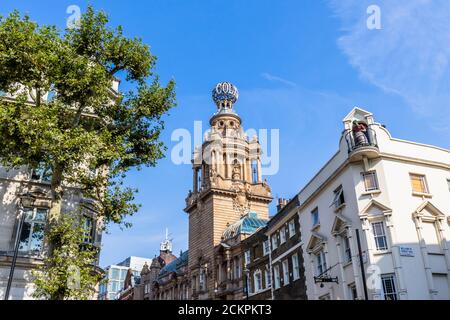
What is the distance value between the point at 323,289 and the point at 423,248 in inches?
300

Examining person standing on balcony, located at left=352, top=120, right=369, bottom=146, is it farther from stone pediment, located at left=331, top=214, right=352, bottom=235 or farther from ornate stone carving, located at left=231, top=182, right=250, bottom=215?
ornate stone carving, located at left=231, top=182, right=250, bottom=215

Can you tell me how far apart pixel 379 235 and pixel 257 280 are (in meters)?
19.2

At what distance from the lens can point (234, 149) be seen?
225 feet

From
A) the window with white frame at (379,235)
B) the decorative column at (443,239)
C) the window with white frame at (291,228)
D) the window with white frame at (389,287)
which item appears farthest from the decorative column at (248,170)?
the window with white frame at (389,287)

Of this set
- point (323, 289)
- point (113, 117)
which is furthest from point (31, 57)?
point (323, 289)

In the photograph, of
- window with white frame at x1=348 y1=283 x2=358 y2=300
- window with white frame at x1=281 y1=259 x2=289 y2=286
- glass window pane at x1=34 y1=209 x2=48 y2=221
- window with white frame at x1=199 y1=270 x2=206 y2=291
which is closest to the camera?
glass window pane at x1=34 y1=209 x2=48 y2=221

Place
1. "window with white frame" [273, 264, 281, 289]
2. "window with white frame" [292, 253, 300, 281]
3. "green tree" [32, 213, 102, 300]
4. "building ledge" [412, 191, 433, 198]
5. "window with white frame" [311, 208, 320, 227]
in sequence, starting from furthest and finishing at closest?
"window with white frame" [273, 264, 281, 289]
"window with white frame" [292, 253, 300, 281]
"window with white frame" [311, 208, 320, 227]
"building ledge" [412, 191, 433, 198]
"green tree" [32, 213, 102, 300]

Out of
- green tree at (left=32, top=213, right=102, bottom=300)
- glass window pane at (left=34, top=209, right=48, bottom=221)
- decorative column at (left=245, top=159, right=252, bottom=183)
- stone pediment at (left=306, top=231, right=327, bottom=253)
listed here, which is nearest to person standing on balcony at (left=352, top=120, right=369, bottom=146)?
stone pediment at (left=306, top=231, right=327, bottom=253)

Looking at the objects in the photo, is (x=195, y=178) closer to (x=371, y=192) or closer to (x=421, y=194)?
(x=371, y=192)

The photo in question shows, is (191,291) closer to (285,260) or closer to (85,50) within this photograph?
(285,260)

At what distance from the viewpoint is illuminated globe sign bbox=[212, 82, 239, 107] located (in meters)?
75.6

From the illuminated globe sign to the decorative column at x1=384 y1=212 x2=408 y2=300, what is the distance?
5395 centimetres

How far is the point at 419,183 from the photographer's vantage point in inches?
1037

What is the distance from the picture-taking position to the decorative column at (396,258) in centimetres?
2238
